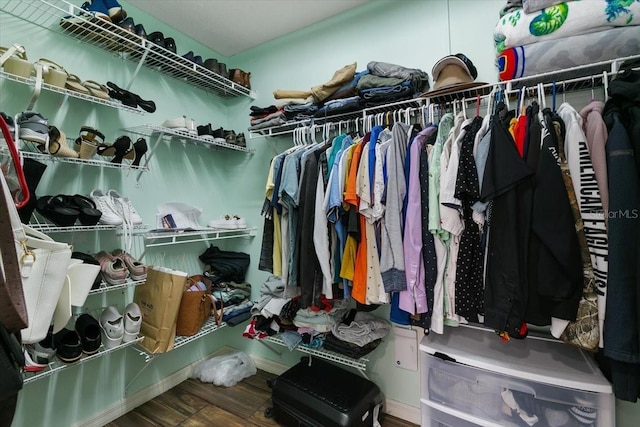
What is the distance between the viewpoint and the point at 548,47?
1.15 metres

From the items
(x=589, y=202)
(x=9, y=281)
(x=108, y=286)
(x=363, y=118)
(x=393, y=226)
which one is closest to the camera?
(x=9, y=281)

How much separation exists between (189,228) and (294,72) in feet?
4.41

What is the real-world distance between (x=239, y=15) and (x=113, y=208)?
4.77ft

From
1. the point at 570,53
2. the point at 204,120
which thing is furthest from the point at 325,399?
the point at 204,120

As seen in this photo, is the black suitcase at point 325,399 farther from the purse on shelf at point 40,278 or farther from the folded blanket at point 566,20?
the folded blanket at point 566,20

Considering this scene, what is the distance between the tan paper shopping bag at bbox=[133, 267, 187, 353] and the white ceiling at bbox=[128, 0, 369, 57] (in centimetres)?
165

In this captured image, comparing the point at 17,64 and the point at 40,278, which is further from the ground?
the point at 17,64

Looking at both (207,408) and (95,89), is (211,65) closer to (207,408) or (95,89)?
(95,89)

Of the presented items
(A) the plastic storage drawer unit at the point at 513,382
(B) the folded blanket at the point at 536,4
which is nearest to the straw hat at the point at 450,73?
(B) the folded blanket at the point at 536,4

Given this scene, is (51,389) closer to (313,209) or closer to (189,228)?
(189,228)

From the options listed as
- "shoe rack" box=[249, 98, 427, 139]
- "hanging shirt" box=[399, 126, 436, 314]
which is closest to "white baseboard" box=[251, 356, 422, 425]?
"hanging shirt" box=[399, 126, 436, 314]

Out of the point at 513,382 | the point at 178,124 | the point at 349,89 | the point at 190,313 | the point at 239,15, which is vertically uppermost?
the point at 239,15

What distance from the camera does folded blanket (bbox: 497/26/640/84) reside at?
1062mm

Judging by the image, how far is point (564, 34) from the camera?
114cm
